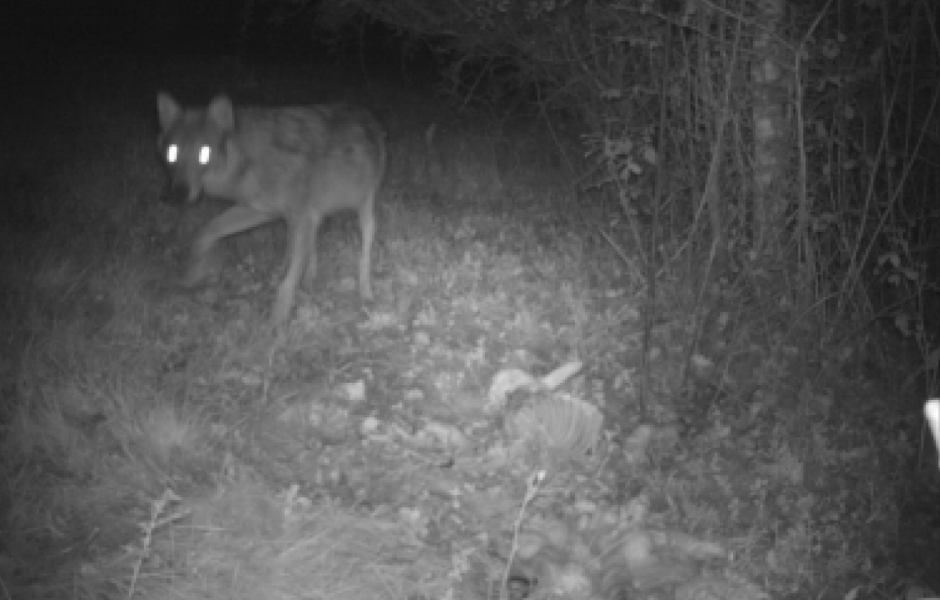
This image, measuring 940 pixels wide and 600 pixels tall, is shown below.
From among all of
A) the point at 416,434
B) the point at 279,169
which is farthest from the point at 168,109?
the point at 416,434

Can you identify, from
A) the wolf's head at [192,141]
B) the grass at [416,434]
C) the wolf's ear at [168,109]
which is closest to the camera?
the grass at [416,434]

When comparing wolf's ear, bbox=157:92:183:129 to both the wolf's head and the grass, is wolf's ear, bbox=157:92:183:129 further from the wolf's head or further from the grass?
the grass

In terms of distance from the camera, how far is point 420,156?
1186 cm

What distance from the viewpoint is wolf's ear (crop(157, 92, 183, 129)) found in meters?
7.70

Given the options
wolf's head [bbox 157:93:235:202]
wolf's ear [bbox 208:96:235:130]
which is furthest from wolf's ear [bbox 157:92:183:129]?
wolf's ear [bbox 208:96:235:130]

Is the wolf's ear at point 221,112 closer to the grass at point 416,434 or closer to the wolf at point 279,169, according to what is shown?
the wolf at point 279,169

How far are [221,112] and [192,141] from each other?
0.97 ft

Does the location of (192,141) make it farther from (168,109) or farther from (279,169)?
(279,169)

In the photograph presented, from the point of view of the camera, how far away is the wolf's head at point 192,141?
7547 mm

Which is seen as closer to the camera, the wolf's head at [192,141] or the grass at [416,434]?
the grass at [416,434]

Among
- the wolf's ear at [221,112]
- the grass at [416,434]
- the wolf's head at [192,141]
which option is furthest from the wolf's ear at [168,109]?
the grass at [416,434]

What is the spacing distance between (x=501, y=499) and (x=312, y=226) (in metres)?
3.28

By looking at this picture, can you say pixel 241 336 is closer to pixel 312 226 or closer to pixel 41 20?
pixel 312 226

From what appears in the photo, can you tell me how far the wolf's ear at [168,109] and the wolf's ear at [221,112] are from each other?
0.88 ft
